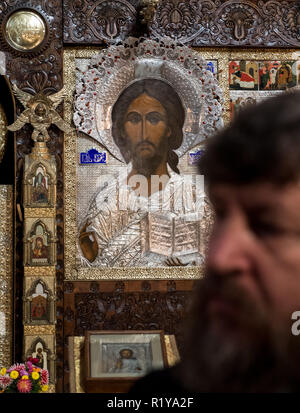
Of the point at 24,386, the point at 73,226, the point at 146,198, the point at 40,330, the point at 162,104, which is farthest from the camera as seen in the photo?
the point at 162,104

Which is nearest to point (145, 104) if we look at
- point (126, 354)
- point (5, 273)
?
point (5, 273)

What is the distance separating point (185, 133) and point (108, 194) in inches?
43.5

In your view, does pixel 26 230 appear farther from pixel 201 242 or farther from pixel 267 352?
pixel 267 352

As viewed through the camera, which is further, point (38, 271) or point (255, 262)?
point (38, 271)

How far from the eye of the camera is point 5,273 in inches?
260

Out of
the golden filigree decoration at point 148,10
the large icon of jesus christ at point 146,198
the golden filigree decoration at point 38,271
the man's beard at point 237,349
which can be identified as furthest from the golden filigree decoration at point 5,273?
the man's beard at point 237,349

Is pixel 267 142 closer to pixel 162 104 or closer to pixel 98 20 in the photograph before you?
pixel 162 104

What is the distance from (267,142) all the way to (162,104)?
21.3 ft

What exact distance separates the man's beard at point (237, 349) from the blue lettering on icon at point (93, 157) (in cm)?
629

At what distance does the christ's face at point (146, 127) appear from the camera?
6832 millimetres

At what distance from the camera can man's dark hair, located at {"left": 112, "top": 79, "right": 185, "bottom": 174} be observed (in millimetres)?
6824

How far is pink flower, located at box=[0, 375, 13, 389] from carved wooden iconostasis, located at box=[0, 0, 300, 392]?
1.57 meters

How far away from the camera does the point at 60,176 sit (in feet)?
21.9
